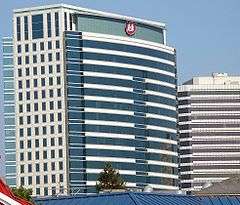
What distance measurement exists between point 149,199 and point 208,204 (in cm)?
522

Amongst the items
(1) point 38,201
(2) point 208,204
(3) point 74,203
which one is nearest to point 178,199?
(2) point 208,204

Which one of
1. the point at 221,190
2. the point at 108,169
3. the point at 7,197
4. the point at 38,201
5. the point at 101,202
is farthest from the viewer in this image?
the point at 108,169

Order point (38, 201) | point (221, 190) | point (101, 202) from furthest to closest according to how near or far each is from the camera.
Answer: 1. point (221, 190)
2. point (38, 201)
3. point (101, 202)

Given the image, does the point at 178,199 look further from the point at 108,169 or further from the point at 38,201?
the point at 108,169

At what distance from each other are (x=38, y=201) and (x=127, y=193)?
1081 cm

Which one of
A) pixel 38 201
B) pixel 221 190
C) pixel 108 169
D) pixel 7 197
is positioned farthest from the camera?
pixel 108 169

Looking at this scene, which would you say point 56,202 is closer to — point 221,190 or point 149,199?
point 149,199

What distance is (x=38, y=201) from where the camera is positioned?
8650 cm

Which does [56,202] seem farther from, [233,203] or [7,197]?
[7,197]

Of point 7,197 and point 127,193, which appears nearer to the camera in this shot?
point 7,197

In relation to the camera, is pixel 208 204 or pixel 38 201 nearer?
pixel 208 204

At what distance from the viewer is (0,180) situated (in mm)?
28359

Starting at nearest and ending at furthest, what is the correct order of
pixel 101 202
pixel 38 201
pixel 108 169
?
pixel 101 202 → pixel 38 201 → pixel 108 169

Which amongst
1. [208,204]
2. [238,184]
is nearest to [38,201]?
[208,204]
